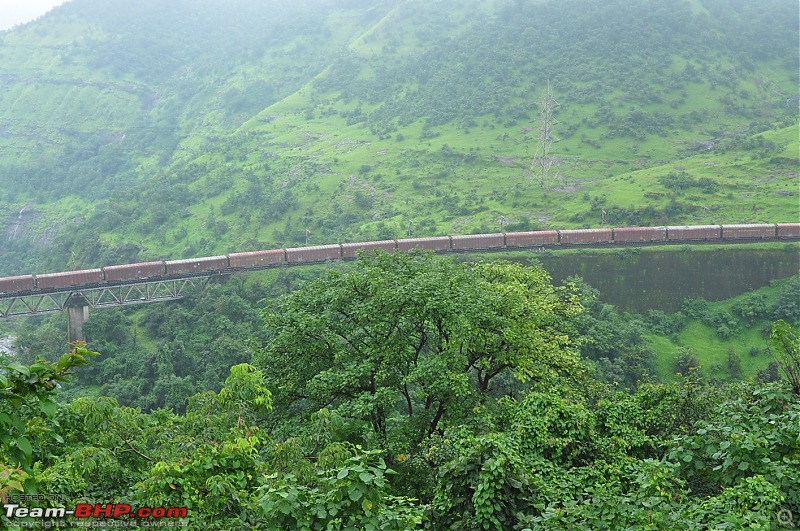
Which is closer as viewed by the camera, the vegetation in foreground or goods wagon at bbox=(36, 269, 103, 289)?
the vegetation in foreground

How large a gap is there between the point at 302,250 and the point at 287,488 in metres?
44.4

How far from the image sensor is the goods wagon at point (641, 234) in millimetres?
49750

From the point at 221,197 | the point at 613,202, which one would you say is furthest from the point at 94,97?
the point at 613,202

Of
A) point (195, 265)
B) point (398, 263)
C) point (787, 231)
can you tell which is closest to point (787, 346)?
point (398, 263)

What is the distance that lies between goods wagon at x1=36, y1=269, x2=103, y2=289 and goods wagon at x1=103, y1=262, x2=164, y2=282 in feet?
2.15

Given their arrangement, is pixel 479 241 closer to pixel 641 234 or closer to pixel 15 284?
pixel 641 234

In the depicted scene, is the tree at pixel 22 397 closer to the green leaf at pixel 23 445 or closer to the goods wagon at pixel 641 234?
the green leaf at pixel 23 445

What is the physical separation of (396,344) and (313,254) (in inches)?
1395

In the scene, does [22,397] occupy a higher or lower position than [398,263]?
higher

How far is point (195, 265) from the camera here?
159 ft

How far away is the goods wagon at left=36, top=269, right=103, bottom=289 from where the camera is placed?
4341 centimetres

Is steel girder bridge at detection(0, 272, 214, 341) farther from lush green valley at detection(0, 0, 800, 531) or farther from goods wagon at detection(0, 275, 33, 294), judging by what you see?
lush green valley at detection(0, 0, 800, 531)

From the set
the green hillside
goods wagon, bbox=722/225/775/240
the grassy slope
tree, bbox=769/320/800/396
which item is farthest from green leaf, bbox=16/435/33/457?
the green hillside

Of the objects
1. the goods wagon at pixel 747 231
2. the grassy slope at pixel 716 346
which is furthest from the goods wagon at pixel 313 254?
the goods wagon at pixel 747 231
